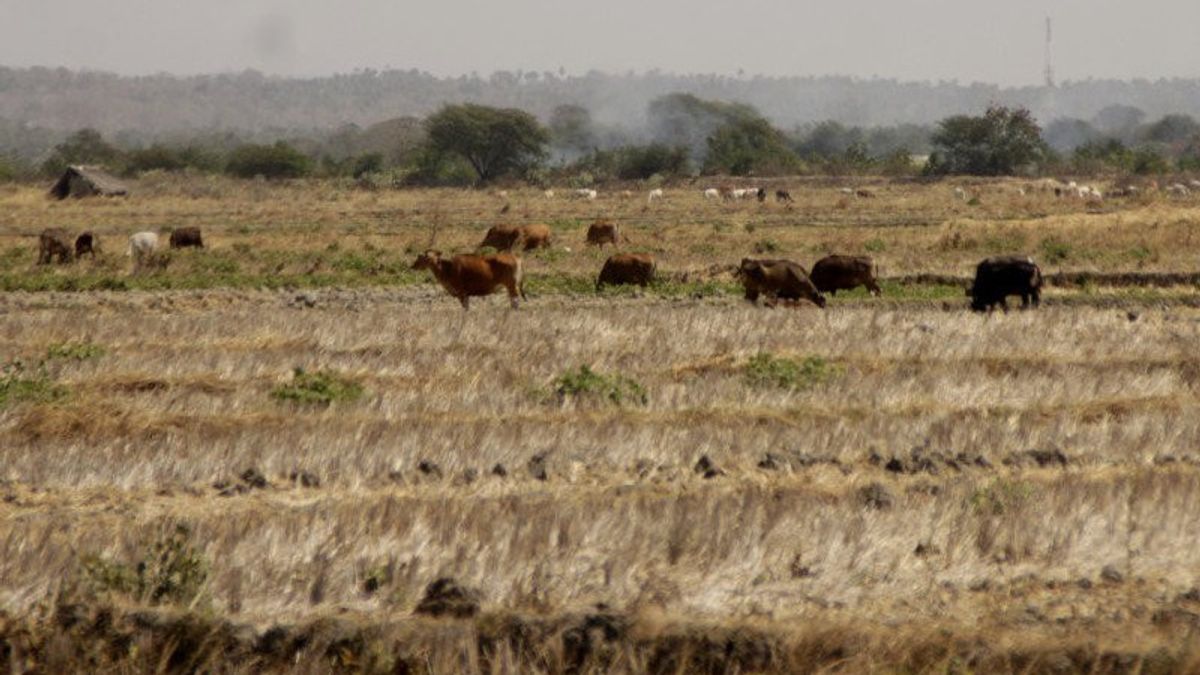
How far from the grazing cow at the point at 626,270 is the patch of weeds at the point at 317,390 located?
12184 millimetres

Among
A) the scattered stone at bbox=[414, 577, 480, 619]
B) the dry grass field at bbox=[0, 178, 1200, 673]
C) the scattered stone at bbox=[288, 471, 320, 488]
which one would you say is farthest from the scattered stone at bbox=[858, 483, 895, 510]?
the scattered stone at bbox=[288, 471, 320, 488]

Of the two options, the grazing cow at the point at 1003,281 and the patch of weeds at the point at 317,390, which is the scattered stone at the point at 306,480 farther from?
the grazing cow at the point at 1003,281

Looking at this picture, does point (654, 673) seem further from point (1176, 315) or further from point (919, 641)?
point (1176, 315)

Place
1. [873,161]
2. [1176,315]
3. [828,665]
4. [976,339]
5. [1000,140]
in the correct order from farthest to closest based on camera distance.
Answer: [873,161]
[1000,140]
[1176,315]
[976,339]
[828,665]

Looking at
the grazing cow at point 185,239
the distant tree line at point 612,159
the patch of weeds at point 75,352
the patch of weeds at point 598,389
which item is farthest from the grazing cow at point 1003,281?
the distant tree line at point 612,159

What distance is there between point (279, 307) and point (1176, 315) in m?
12.6

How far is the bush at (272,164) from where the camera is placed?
275ft

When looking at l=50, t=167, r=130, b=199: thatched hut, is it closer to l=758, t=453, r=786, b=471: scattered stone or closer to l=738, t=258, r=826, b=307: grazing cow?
l=738, t=258, r=826, b=307: grazing cow

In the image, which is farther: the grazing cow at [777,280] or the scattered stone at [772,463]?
the grazing cow at [777,280]

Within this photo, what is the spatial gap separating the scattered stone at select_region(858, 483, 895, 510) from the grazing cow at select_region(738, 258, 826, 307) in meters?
13.6

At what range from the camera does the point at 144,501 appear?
9.91 metres

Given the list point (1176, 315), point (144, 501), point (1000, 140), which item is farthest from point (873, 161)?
point (144, 501)

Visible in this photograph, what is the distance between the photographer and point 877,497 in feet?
31.1

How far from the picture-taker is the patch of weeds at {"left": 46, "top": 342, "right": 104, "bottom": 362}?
1593 centimetres
